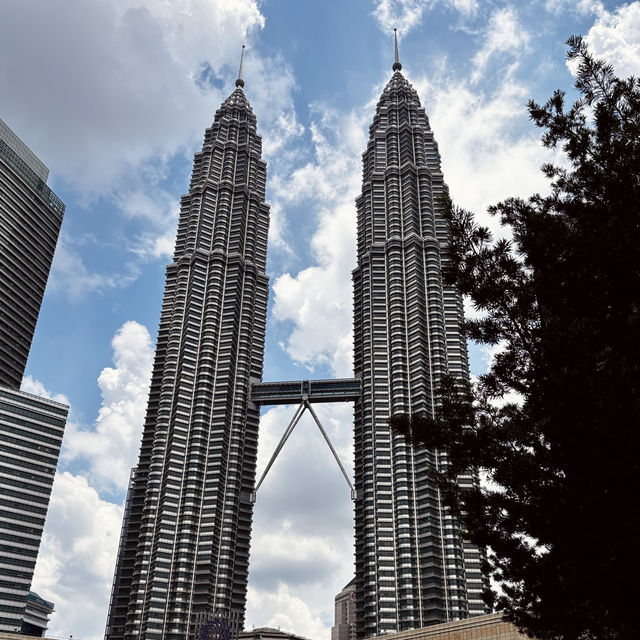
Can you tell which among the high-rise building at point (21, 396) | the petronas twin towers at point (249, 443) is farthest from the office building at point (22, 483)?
the petronas twin towers at point (249, 443)

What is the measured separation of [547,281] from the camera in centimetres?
1708

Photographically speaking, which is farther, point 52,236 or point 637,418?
point 52,236

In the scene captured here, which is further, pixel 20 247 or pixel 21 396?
pixel 20 247

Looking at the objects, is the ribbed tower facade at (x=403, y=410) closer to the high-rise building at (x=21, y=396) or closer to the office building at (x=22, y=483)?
the office building at (x=22, y=483)

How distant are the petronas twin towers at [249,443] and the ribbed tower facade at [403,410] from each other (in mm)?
355

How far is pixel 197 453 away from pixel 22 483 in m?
39.6

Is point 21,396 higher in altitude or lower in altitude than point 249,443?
lower

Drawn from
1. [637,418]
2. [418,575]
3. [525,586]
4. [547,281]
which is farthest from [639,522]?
[418,575]

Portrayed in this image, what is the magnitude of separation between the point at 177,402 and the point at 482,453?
156 m

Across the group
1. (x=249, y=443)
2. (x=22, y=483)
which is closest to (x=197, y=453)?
(x=249, y=443)

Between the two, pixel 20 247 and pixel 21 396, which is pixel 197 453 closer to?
pixel 21 396

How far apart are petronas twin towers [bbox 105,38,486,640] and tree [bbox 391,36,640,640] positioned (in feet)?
354

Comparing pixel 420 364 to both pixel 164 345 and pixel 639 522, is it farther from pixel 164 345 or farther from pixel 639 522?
pixel 639 522

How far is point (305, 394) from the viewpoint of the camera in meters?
186
